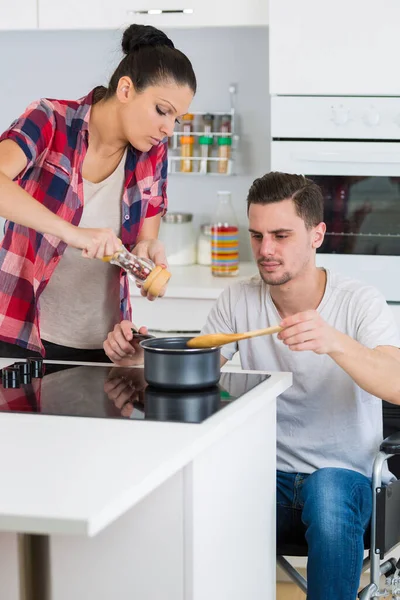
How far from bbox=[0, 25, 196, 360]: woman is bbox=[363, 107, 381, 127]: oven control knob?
1013mm

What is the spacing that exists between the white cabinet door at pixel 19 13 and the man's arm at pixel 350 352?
2115mm

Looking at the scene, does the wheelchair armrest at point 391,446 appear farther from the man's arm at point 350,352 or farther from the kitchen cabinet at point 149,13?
the kitchen cabinet at point 149,13

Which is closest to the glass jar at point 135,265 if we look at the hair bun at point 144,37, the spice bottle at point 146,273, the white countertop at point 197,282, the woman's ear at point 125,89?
the spice bottle at point 146,273

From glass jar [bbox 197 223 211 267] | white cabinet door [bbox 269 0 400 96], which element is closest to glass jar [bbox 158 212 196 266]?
glass jar [bbox 197 223 211 267]

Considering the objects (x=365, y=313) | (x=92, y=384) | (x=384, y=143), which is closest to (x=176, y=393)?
(x=92, y=384)

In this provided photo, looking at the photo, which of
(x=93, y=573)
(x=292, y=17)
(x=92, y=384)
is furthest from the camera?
(x=292, y=17)

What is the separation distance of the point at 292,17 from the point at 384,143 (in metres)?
0.52

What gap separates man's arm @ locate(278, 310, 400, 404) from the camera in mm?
1896

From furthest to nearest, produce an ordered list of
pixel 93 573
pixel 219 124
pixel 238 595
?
pixel 219 124 → pixel 238 595 → pixel 93 573

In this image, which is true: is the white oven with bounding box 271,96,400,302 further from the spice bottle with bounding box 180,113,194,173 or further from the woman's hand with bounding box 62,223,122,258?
the woman's hand with bounding box 62,223,122,258

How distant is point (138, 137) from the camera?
2172 mm

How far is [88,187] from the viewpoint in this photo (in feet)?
7.53

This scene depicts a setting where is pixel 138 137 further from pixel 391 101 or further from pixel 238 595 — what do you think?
pixel 391 101

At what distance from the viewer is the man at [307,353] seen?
82.9 inches
